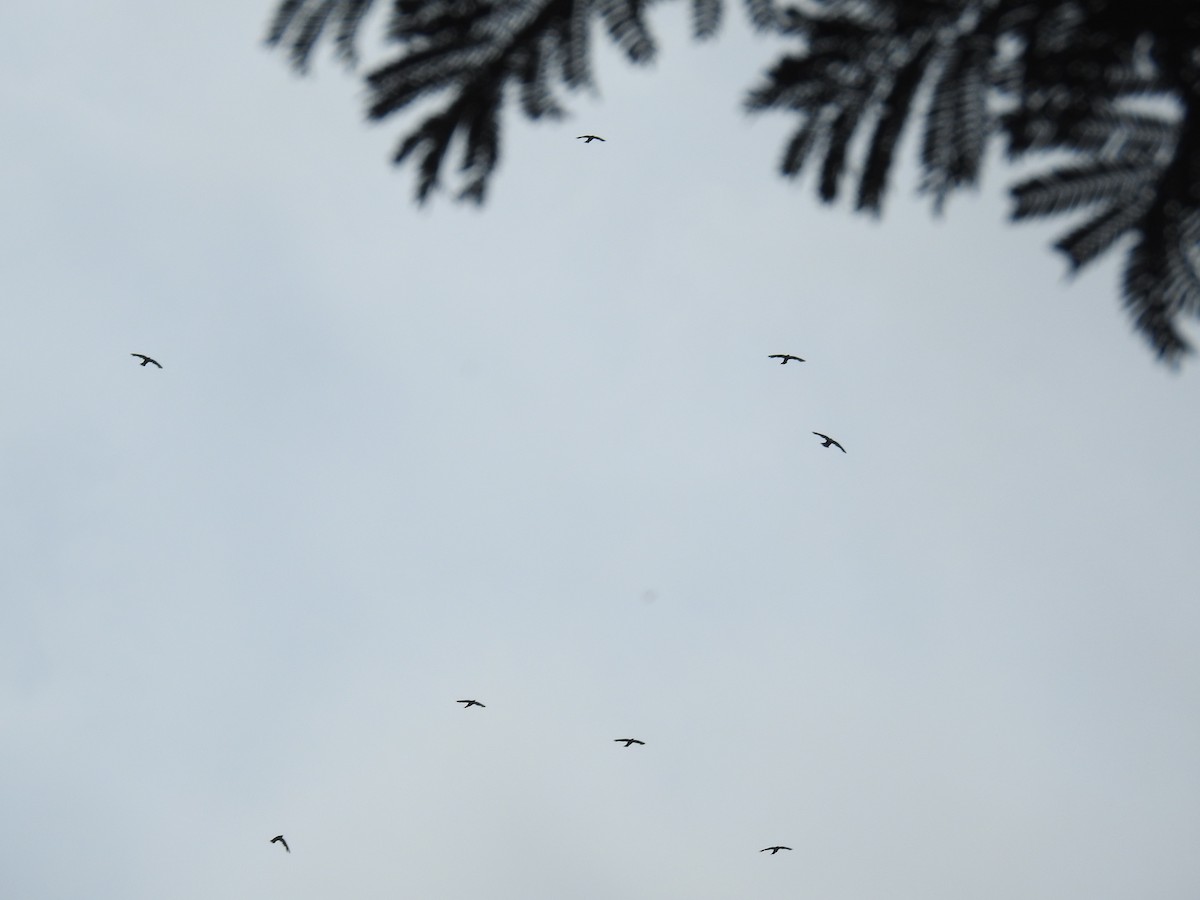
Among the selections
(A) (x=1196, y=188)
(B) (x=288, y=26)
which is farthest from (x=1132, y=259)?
(B) (x=288, y=26)

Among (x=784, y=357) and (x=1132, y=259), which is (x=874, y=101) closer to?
(x=1132, y=259)

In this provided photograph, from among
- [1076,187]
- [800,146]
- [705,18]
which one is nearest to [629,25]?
[705,18]

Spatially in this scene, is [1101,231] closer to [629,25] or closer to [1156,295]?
[1156,295]

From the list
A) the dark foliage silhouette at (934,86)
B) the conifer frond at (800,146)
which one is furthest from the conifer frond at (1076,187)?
the conifer frond at (800,146)

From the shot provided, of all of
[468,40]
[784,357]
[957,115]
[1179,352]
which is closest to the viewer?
[1179,352]

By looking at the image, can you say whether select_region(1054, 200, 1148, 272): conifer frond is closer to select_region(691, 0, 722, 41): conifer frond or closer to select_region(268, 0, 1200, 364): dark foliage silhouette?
select_region(268, 0, 1200, 364): dark foliage silhouette

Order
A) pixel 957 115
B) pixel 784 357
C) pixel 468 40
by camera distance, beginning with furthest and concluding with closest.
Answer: pixel 784 357
pixel 468 40
pixel 957 115

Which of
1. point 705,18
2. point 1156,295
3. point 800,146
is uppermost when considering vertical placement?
point 705,18

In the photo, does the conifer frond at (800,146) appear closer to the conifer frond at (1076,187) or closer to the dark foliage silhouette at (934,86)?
the dark foliage silhouette at (934,86)
